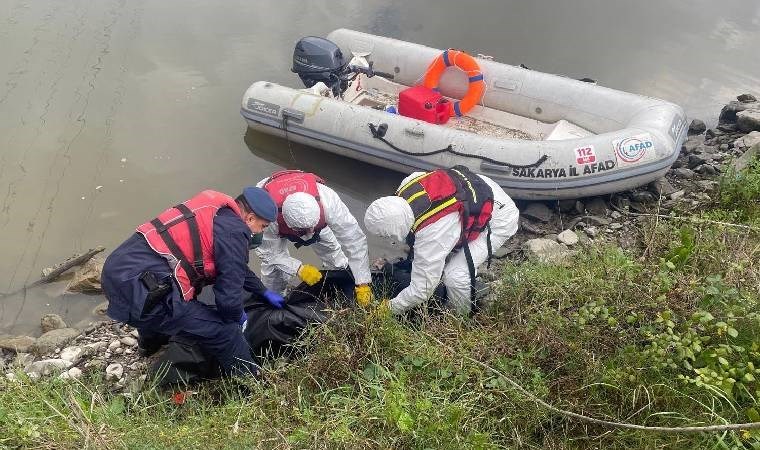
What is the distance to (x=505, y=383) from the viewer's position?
2.41 meters

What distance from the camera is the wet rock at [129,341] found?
350 cm

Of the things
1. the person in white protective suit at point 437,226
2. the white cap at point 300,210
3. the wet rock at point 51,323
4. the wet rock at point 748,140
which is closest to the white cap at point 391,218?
the person in white protective suit at point 437,226

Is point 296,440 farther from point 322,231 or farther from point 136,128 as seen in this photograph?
point 136,128

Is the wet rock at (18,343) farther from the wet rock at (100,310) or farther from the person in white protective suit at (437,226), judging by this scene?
the person in white protective suit at (437,226)

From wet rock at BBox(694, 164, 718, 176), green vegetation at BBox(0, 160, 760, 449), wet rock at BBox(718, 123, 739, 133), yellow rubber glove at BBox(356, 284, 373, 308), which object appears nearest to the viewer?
green vegetation at BBox(0, 160, 760, 449)

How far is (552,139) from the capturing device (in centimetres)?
483

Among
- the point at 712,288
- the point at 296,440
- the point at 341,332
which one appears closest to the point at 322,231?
the point at 341,332

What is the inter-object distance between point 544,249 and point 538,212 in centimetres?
73

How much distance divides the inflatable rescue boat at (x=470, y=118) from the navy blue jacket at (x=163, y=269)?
7.97 ft

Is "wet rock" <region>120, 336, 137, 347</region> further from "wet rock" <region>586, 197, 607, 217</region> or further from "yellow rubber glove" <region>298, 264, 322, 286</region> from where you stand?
"wet rock" <region>586, 197, 607, 217</region>

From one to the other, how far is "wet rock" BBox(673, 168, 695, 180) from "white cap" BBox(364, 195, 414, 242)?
3265 millimetres

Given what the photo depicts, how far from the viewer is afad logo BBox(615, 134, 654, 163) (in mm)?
4395

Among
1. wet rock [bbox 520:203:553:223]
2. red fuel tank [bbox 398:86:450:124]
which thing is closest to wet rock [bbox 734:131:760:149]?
wet rock [bbox 520:203:553:223]

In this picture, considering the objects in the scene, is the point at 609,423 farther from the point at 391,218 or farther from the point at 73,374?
the point at 73,374
